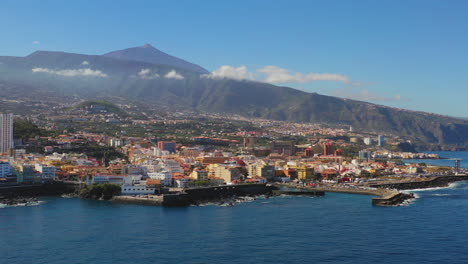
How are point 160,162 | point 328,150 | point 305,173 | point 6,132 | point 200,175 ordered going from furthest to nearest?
point 328,150 < point 6,132 < point 305,173 < point 160,162 < point 200,175

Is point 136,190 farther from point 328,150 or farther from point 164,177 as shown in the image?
point 328,150

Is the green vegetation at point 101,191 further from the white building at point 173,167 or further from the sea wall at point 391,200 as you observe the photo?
the sea wall at point 391,200

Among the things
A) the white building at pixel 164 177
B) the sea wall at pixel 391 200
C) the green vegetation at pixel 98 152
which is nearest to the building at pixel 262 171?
the white building at pixel 164 177

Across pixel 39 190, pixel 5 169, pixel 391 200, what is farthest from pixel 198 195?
pixel 5 169

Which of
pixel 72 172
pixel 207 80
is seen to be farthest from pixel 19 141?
pixel 207 80

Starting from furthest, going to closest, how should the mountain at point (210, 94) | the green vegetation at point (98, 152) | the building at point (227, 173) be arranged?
the mountain at point (210, 94), the green vegetation at point (98, 152), the building at point (227, 173)

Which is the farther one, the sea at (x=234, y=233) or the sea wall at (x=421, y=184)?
the sea wall at (x=421, y=184)

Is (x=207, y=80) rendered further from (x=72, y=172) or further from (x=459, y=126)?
(x=72, y=172)
